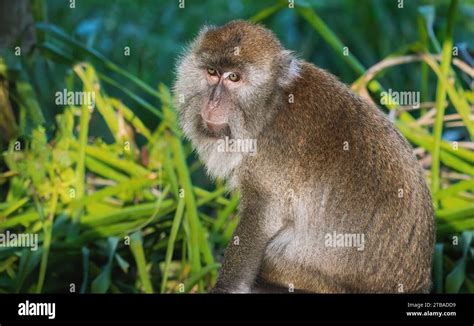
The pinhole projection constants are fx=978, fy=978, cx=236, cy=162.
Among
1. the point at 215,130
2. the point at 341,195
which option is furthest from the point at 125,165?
the point at 341,195

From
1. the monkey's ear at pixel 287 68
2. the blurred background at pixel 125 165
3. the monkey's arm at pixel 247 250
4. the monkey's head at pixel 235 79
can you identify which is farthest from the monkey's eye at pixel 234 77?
the blurred background at pixel 125 165

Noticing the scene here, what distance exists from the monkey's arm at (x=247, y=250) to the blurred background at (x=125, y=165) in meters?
0.80

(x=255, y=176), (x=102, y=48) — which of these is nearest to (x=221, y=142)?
(x=255, y=176)

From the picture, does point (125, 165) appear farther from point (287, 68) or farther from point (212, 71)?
point (287, 68)

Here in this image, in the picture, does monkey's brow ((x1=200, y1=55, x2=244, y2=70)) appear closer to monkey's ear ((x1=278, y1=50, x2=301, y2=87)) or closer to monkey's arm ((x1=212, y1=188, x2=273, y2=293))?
monkey's ear ((x1=278, y1=50, x2=301, y2=87))

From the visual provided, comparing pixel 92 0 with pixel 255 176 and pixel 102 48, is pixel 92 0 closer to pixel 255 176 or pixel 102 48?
pixel 102 48

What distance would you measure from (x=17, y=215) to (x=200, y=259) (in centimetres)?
116

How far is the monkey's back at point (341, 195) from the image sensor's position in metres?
4.86

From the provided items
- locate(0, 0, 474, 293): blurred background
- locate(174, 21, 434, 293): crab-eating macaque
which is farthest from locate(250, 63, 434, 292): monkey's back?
locate(0, 0, 474, 293): blurred background

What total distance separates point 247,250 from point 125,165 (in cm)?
147

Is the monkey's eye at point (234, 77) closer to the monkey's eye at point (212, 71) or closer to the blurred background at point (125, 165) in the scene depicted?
the monkey's eye at point (212, 71)

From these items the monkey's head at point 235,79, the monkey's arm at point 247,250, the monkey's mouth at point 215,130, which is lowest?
the monkey's arm at point 247,250

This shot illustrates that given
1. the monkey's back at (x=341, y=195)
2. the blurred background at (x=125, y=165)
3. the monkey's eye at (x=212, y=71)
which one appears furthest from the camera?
the blurred background at (x=125, y=165)
